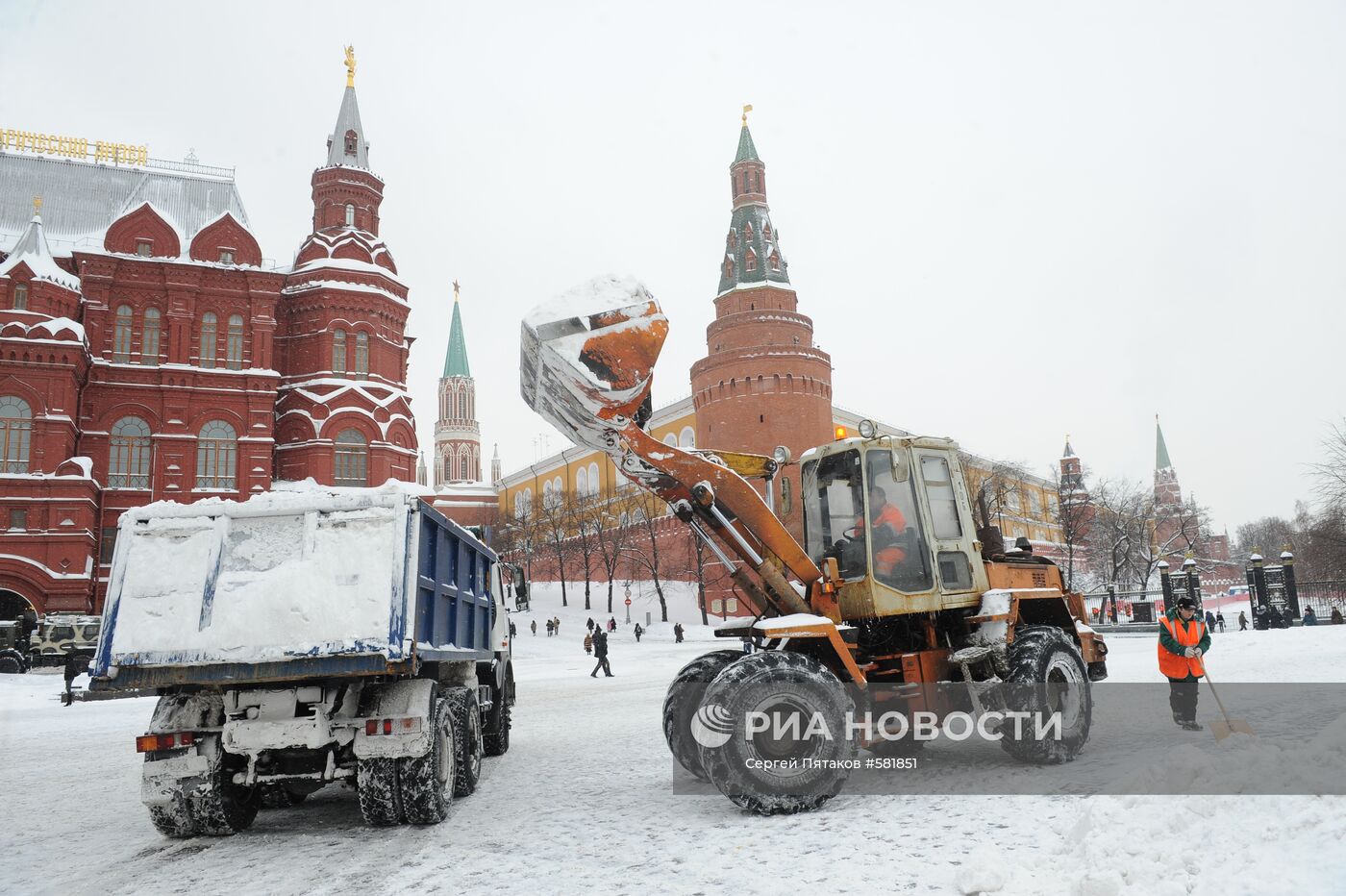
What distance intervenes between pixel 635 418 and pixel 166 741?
4151 mm

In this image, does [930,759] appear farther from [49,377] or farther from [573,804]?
[49,377]

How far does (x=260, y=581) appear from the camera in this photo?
20.9ft

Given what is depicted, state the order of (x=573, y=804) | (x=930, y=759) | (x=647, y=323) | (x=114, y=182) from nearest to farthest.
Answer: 1. (x=647, y=323)
2. (x=573, y=804)
3. (x=930, y=759)
4. (x=114, y=182)

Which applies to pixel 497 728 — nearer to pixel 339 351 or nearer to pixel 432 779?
pixel 432 779

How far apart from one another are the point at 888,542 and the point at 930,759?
2.29m

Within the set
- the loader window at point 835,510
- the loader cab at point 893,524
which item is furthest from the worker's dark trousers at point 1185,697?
the loader window at point 835,510

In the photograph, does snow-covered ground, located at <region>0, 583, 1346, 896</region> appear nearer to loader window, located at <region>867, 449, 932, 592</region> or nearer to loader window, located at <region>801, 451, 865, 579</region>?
loader window, located at <region>867, 449, 932, 592</region>

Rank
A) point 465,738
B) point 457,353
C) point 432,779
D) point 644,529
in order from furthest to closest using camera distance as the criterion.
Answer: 1. point 457,353
2. point 644,529
3. point 465,738
4. point 432,779

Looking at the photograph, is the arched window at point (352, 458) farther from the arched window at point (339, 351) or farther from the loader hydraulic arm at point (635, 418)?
the loader hydraulic arm at point (635, 418)

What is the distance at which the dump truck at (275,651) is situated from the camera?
6191 mm

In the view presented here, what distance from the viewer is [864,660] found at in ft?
25.5

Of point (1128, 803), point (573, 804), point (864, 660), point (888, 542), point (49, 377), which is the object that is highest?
point (49, 377)

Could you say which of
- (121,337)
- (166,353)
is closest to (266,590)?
(166,353)

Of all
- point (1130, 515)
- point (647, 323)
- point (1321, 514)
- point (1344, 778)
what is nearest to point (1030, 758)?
point (1344, 778)
